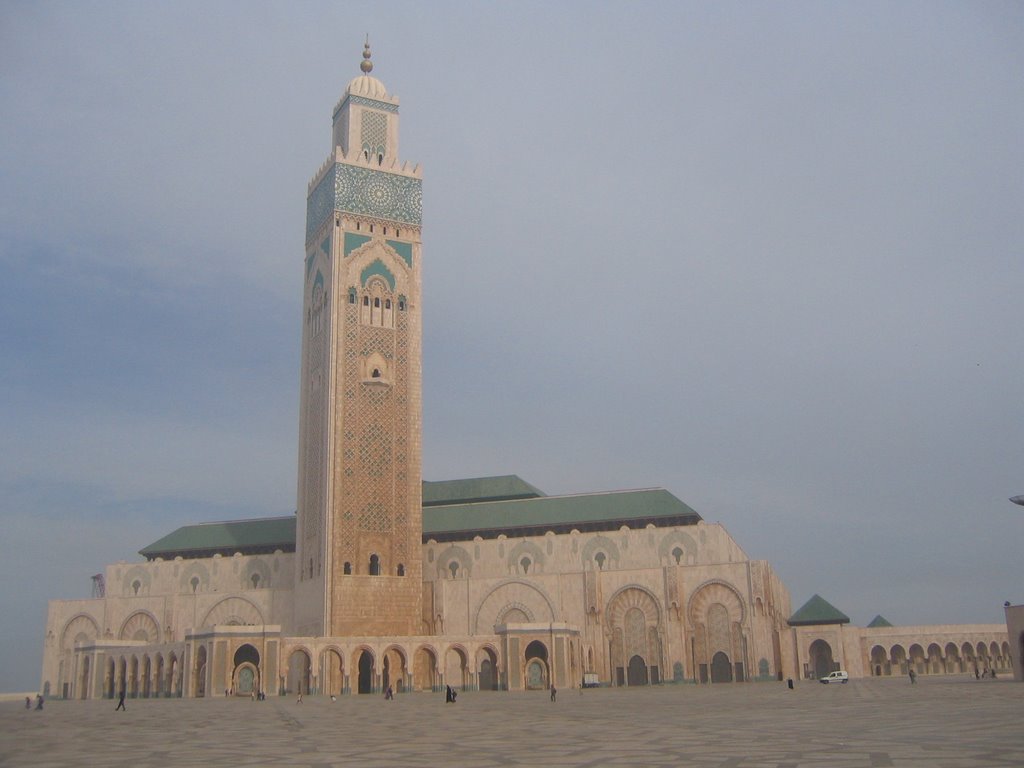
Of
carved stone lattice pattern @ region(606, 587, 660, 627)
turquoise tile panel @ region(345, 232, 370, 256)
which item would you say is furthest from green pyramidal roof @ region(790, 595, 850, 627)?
turquoise tile panel @ region(345, 232, 370, 256)

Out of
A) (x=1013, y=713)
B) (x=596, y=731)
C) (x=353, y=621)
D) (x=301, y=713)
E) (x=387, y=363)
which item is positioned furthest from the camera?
(x=387, y=363)

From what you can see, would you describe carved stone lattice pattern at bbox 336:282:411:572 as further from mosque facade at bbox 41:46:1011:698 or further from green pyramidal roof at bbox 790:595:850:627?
green pyramidal roof at bbox 790:595:850:627

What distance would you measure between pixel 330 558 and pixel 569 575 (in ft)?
33.7

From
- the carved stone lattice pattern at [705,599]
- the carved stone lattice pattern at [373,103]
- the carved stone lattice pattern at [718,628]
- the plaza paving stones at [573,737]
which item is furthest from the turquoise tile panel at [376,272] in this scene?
the plaza paving stones at [573,737]

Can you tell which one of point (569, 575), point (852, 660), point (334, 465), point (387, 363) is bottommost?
point (852, 660)

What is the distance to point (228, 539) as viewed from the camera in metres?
51.9

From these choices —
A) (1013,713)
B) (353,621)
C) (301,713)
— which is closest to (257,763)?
(1013,713)

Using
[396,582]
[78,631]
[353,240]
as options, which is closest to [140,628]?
[78,631]

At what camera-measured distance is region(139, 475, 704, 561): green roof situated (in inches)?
1844

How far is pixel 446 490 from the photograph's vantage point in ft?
171

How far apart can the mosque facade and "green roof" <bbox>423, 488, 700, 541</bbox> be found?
0.29ft

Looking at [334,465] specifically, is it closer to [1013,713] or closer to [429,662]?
[429,662]

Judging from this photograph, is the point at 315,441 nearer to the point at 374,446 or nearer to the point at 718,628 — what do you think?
the point at 374,446

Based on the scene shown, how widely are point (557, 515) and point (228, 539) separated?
658 inches
